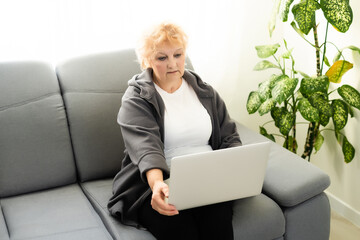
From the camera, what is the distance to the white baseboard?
8.02ft

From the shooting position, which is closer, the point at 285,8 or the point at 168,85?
the point at 168,85

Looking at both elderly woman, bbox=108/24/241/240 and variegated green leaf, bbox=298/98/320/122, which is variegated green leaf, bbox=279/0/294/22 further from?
elderly woman, bbox=108/24/241/240

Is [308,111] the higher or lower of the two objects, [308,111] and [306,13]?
the lower

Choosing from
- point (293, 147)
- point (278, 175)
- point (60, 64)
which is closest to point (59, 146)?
point (60, 64)

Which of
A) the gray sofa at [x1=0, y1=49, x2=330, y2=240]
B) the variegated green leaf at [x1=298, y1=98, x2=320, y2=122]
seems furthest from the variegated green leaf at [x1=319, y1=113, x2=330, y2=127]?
the gray sofa at [x1=0, y1=49, x2=330, y2=240]

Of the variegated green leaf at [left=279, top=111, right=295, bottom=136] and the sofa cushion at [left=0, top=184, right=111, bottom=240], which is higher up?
the variegated green leaf at [left=279, top=111, right=295, bottom=136]

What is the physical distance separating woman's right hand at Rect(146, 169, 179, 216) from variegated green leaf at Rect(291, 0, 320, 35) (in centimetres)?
97

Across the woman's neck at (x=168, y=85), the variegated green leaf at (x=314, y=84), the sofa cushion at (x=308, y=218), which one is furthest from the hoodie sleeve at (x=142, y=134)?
the variegated green leaf at (x=314, y=84)

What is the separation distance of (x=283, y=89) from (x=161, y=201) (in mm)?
939

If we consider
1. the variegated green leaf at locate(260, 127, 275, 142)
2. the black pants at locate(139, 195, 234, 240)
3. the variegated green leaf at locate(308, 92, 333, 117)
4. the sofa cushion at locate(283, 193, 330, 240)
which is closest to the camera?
the black pants at locate(139, 195, 234, 240)

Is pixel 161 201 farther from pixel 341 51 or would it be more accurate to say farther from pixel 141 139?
pixel 341 51

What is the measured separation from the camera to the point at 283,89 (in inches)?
87.1

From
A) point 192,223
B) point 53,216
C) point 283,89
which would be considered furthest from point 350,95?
point 53,216

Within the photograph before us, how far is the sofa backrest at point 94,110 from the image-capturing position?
2.11 m
